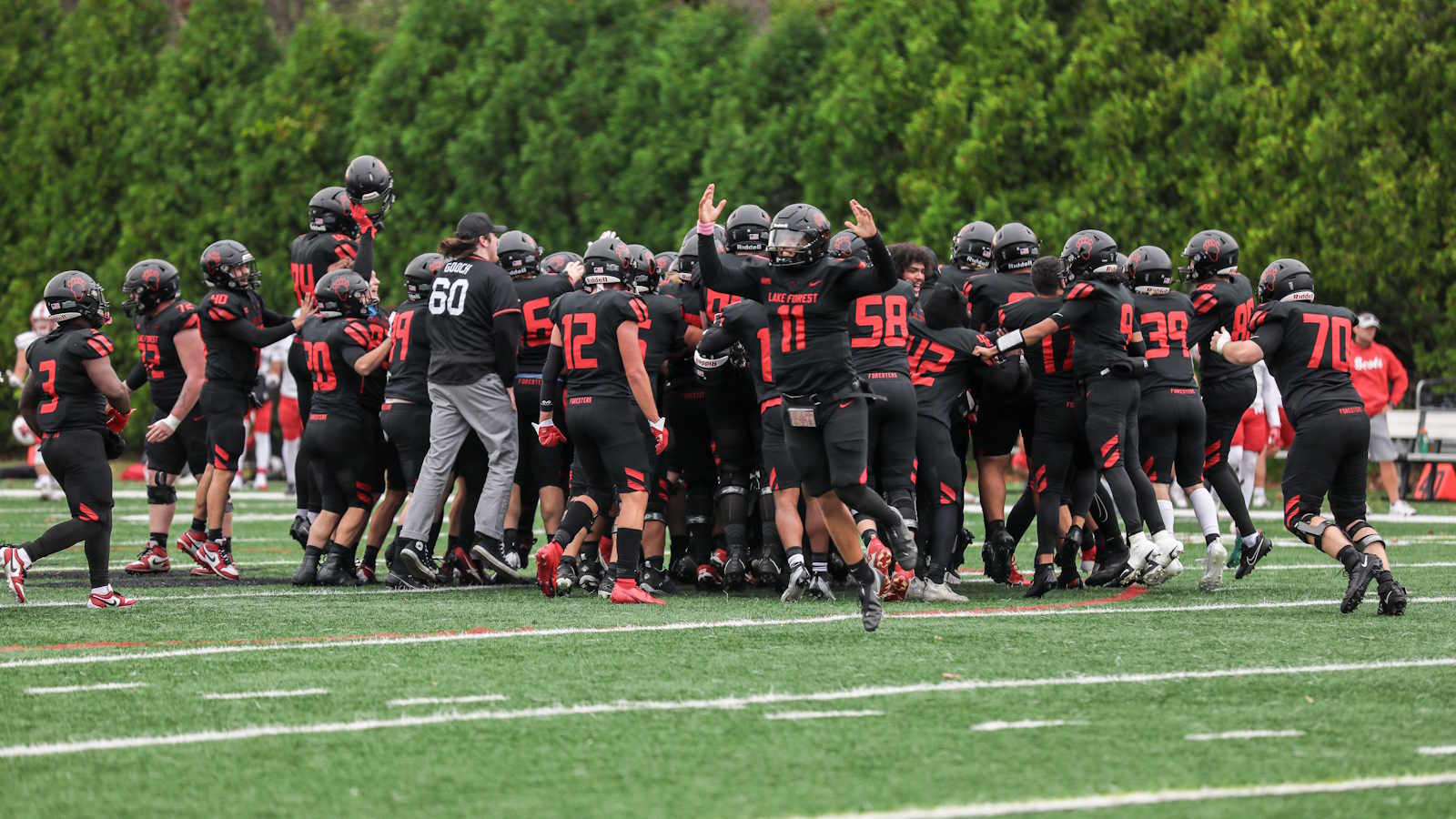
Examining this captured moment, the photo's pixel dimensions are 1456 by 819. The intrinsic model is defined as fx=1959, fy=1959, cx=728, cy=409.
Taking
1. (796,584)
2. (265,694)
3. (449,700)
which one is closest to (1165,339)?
(796,584)

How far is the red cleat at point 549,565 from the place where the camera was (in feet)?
35.7

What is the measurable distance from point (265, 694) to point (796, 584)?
407 cm

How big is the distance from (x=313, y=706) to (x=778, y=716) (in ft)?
5.46

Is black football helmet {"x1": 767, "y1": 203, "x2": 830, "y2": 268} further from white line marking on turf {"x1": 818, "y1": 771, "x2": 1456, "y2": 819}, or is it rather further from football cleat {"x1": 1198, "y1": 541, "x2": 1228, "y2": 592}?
white line marking on turf {"x1": 818, "y1": 771, "x2": 1456, "y2": 819}

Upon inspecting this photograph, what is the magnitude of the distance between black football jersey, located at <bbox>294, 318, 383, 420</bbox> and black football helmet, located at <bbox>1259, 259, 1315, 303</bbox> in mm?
5454

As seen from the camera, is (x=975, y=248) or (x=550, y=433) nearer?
(x=550, y=433)

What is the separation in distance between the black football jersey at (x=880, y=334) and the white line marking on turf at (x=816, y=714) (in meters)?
3.91

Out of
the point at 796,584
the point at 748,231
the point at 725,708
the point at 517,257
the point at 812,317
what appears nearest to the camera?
the point at 725,708

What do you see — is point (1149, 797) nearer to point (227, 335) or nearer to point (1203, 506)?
point (1203, 506)

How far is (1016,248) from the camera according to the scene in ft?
38.6

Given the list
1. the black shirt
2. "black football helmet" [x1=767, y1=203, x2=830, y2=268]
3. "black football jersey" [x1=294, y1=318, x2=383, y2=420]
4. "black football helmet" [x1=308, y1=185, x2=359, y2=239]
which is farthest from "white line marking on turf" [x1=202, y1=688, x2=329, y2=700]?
"black football helmet" [x1=308, y1=185, x2=359, y2=239]

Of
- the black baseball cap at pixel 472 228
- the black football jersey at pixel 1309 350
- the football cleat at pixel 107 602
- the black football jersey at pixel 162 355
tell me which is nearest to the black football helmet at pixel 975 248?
the black football jersey at pixel 1309 350

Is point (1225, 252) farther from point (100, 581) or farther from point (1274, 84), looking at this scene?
point (1274, 84)

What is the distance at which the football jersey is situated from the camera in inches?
464
